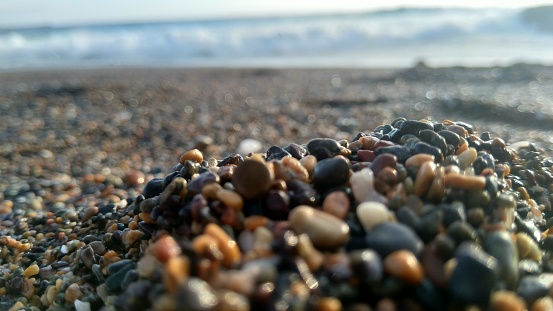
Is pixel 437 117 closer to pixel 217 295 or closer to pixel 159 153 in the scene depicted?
pixel 159 153

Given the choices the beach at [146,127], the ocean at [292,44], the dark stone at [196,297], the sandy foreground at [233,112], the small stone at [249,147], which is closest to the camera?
the dark stone at [196,297]

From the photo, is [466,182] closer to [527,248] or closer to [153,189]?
[527,248]

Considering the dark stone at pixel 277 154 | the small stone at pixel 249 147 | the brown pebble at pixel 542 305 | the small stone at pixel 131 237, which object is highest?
the dark stone at pixel 277 154

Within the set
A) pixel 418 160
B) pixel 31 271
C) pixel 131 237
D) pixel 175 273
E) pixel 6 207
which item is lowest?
pixel 6 207

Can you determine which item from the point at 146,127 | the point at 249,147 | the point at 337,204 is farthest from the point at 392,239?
the point at 146,127

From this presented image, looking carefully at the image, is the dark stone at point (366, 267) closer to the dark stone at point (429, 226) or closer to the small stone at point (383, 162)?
the dark stone at point (429, 226)

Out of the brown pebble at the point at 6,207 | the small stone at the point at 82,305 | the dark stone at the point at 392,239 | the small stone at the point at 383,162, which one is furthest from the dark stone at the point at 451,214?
the brown pebble at the point at 6,207

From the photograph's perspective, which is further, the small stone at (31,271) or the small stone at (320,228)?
the small stone at (31,271)
